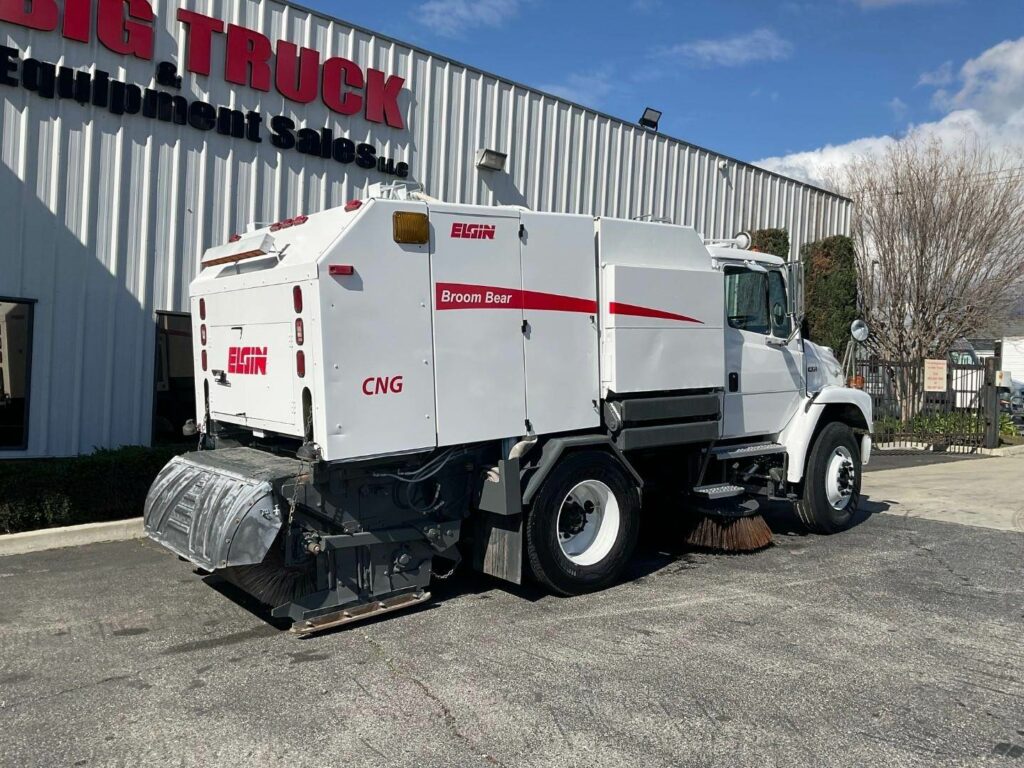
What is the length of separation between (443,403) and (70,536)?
4.20 m

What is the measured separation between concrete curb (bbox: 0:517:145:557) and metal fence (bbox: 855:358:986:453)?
44.0 ft

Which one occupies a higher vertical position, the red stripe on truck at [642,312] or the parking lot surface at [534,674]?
the red stripe on truck at [642,312]

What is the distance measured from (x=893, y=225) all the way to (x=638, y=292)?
1477 cm

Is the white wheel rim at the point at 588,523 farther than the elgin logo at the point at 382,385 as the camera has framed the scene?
Yes

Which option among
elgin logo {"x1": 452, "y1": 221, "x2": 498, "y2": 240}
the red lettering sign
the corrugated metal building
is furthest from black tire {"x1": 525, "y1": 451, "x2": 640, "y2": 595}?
the red lettering sign

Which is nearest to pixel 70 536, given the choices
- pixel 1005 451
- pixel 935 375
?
pixel 935 375

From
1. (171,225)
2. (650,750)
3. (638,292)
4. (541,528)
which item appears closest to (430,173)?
(171,225)

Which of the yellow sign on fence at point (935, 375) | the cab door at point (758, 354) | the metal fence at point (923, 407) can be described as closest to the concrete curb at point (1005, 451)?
the metal fence at point (923, 407)

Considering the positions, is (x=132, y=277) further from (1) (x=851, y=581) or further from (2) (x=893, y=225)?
(2) (x=893, y=225)

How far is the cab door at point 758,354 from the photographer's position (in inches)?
295

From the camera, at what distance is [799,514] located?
8.19 m

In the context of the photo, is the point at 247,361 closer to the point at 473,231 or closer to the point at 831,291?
the point at 473,231

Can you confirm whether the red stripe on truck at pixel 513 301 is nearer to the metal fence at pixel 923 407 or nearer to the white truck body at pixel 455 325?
the white truck body at pixel 455 325

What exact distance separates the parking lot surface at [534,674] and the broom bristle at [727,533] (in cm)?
39
